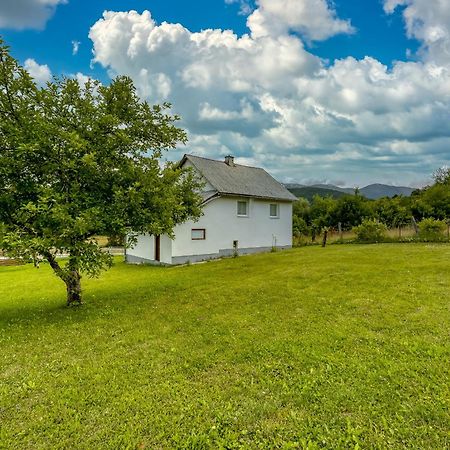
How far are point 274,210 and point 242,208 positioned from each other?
3.51 metres

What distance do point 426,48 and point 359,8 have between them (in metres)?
5.04

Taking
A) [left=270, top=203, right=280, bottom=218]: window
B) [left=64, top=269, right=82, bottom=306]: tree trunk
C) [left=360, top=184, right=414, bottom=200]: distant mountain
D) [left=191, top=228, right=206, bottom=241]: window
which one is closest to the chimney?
[left=270, top=203, right=280, bottom=218]: window

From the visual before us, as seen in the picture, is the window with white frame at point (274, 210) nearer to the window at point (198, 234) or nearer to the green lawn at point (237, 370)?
the window at point (198, 234)

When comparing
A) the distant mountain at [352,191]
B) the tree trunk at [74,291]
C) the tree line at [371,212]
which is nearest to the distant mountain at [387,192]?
the distant mountain at [352,191]

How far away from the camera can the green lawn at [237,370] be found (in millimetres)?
3742

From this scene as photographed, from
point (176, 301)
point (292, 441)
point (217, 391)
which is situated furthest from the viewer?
point (176, 301)

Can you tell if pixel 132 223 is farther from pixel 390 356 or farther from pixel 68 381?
pixel 390 356

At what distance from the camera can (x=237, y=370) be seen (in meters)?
5.19

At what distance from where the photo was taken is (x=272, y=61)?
61.6 ft

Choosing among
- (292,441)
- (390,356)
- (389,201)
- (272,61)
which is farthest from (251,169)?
(292,441)

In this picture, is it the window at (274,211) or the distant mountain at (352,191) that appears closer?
the window at (274,211)

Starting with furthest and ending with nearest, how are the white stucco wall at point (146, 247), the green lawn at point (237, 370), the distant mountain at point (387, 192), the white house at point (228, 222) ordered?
1. the distant mountain at point (387, 192)
2. the white stucco wall at point (146, 247)
3. the white house at point (228, 222)
4. the green lawn at point (237, 370)

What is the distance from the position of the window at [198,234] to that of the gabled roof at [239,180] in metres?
2.86

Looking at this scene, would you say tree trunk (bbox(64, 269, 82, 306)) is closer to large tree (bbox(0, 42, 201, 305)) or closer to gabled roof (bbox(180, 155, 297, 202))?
large tree (bbox(0, 42, 201, 305))
